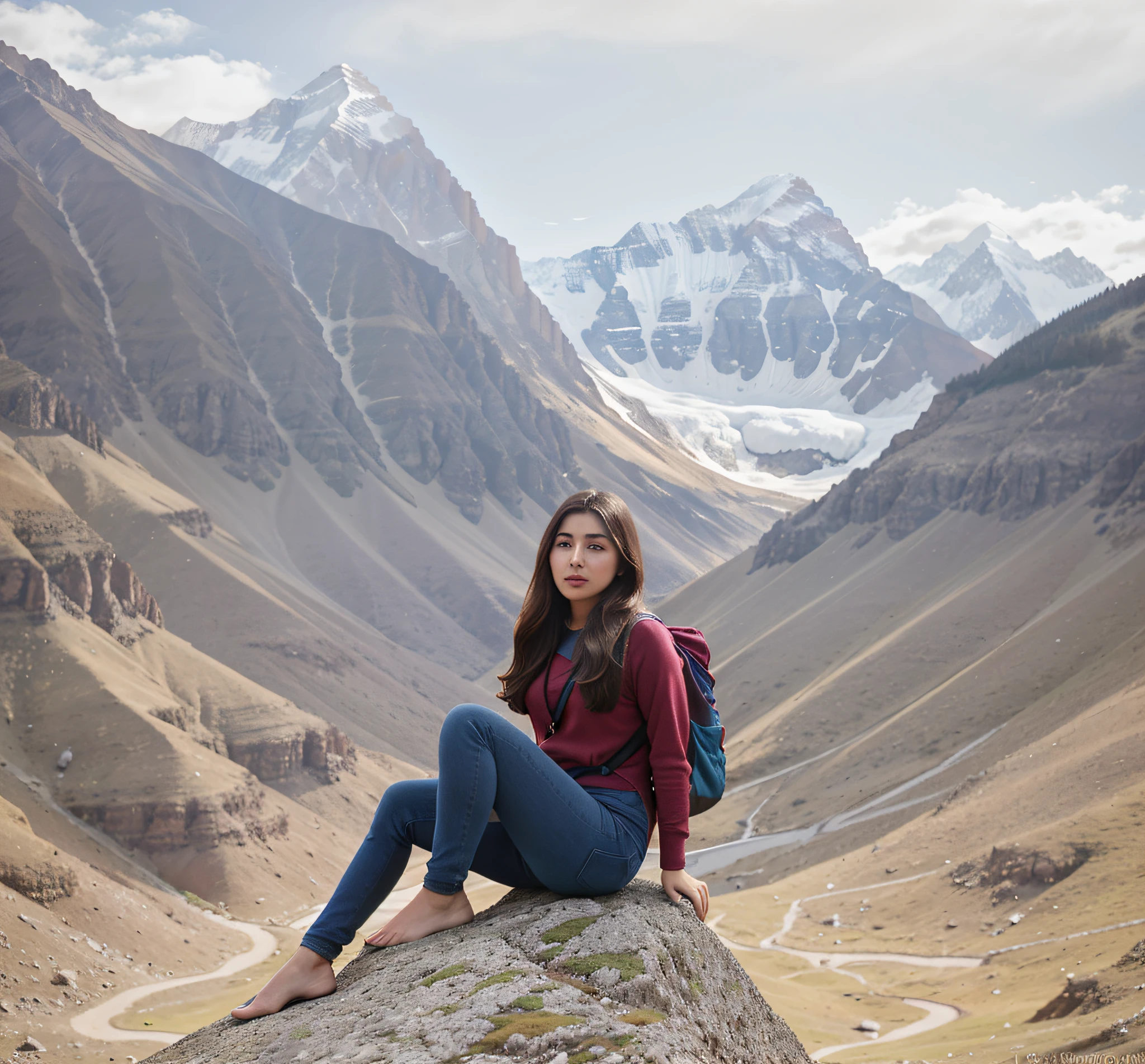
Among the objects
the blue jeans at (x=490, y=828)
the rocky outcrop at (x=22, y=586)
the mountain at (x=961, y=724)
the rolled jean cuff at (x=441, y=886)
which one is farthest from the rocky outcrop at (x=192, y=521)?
the rolled jean cuff at (x=441, y=886)

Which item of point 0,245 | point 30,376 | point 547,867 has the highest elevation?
point 0,245

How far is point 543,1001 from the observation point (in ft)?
17.9

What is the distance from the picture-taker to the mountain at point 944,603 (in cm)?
7131

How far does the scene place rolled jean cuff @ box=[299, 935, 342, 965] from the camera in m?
6.65

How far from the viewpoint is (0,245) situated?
6206 inches

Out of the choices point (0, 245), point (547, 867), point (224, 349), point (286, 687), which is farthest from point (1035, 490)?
point (0, 245)

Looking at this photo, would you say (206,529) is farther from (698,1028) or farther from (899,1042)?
(698,1028)

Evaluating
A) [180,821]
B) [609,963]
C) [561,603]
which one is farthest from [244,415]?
[609,963]

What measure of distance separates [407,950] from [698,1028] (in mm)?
2104

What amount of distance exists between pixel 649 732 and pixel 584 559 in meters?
1.32

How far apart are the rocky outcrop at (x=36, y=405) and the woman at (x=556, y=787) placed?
11601cm

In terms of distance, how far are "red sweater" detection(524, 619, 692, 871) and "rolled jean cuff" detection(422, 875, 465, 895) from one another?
3.54ft

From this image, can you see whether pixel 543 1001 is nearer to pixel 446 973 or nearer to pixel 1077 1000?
pixel 446 973

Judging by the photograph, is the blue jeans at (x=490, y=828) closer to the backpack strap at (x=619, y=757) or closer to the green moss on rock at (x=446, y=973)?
the backpack strap at (x=619, y=757)
